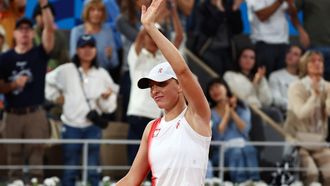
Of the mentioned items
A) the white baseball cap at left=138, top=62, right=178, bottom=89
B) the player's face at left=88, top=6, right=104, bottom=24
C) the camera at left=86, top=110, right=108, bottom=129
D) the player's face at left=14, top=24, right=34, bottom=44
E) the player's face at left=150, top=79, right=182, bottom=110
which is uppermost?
the player's face at left=88, top=6, right=104, bottom=24

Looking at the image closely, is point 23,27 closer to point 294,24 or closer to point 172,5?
point 172,5

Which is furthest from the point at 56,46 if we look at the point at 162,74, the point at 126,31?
the point at 162,74

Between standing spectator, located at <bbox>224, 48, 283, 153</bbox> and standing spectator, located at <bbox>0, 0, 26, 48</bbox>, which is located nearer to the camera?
standing spectator, located at <bbox>0, 0, 26, 48</bbox>

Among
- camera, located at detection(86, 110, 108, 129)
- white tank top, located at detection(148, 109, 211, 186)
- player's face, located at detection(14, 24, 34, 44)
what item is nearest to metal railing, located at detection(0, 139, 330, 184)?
camera, located at detection(86, 110, 108, 129)

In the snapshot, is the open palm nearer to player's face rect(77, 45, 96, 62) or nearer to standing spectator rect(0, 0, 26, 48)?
player's face rect(77, 45, 96, 62)

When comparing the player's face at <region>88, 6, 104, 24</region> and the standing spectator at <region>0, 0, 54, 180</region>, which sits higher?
the player's face at <region>88, 6, 104, 24</region>

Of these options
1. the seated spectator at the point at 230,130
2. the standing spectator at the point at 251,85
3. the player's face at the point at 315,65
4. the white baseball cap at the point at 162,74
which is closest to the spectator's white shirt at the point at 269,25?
the standing spectator at the point at 251,85

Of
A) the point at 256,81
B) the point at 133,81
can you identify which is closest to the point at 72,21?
the point at 133,81

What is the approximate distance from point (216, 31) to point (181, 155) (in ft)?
26.0

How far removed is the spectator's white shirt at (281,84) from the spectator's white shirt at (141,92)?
2096mm

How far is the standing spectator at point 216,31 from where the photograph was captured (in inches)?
640

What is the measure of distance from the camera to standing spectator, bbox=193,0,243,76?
2.21 m

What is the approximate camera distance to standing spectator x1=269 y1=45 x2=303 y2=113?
53.5 ft

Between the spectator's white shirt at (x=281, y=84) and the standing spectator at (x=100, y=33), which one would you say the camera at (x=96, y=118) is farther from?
the spectator's white shirt at (x=281, y=84)
